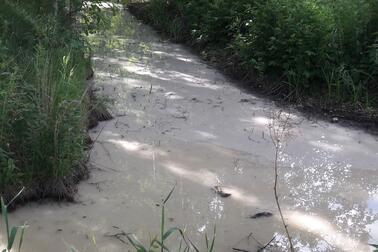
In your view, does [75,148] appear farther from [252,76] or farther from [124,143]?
[252,76]

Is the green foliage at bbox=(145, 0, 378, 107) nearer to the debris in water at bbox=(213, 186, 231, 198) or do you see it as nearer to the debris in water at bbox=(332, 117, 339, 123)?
the debris in water at bbox=(332, 117, 339, 123)

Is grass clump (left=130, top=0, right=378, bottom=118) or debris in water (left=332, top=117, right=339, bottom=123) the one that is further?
grass clump (left=130, top=0, right=378, bottom=118)

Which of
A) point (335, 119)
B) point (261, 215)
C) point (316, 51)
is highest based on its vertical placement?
point (316, 51)

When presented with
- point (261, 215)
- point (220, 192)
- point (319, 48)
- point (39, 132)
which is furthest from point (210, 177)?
point (319, 48)

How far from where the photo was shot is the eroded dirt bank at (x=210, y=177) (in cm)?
378

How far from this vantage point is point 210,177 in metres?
4.60

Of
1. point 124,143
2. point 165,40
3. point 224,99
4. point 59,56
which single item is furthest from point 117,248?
point 165,40

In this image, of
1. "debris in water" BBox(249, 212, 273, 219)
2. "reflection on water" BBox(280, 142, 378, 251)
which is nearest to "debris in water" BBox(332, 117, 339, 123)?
"reflection on water" BBox(280, 142, 378, 251)

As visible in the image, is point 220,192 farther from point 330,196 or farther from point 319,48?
point 319,48

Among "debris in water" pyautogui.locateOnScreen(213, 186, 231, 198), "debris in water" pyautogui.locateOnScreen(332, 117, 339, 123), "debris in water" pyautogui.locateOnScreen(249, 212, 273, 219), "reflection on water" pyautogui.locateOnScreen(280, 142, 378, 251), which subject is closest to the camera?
"reflection on water" pyautogui.locateOnScreen(280, 142, 378, 251)

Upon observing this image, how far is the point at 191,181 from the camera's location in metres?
4.50

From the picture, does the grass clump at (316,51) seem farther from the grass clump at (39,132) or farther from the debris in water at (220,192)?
the grass clump at (39,132)

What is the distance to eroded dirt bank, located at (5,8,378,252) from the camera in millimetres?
3781

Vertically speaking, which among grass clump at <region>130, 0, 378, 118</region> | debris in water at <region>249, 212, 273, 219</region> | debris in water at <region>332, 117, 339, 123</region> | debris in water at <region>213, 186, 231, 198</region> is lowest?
debris in water at <region>249, 212, 273, 219</region>
